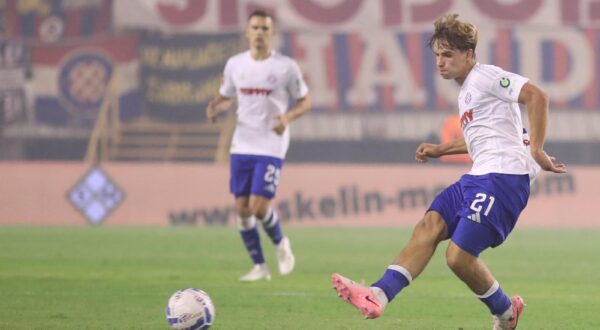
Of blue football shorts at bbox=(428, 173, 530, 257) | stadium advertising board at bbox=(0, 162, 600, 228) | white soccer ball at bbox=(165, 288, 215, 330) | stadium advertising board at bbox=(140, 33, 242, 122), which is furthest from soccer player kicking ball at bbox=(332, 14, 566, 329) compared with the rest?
stadium advertising board at bbox=(140, 33, 242, 122)

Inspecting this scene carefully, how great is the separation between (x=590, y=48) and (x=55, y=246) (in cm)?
1285

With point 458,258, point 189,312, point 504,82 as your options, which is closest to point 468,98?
point 504,82

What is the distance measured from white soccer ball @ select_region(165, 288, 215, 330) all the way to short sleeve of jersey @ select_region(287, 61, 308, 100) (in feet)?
17.9

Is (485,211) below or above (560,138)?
above

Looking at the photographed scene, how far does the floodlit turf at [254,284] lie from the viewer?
9.23 m

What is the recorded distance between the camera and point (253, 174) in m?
12.9

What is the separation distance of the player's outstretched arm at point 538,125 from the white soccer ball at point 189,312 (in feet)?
6.79

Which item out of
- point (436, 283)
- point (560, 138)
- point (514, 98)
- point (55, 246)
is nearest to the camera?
point (514, 98)

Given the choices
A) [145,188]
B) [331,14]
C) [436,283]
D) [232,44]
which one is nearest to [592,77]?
[331,14]

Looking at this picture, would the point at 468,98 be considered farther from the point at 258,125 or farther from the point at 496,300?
the point at 258,125

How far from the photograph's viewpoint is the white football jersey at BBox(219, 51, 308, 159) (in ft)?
42.5

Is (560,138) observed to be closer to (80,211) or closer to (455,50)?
(80,211)

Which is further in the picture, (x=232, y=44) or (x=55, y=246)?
(x=232, y=44)

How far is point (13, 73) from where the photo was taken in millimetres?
26781
